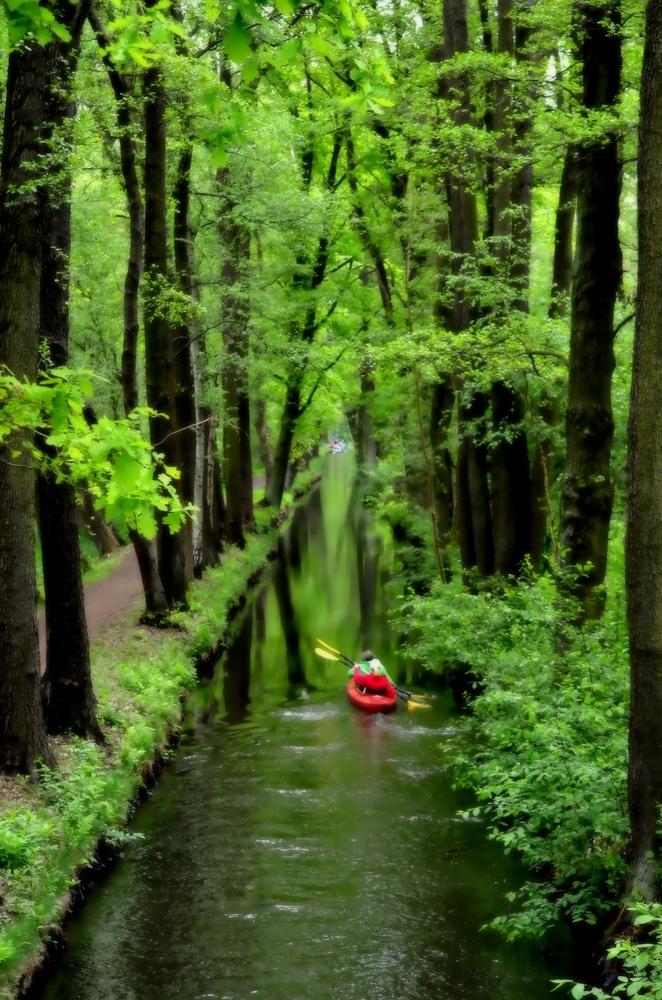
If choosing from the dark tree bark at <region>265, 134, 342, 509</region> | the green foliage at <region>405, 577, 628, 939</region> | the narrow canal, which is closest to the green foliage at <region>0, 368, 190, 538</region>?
the green foliage at <region>405, 577, 628, 939</region>

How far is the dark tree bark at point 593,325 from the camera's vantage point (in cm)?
998

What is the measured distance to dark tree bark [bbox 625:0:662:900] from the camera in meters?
6.62

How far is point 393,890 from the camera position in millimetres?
9617

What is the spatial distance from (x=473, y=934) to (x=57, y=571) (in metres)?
5.79

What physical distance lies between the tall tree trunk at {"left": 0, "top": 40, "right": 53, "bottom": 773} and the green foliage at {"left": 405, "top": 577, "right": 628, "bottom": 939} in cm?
421

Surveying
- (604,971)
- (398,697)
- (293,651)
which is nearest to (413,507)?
(293,651)

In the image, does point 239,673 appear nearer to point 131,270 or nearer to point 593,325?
point 131,270

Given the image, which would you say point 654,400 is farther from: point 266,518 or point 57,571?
point 266,518

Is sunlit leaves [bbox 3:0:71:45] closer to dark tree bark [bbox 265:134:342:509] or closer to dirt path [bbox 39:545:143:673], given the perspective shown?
dirt path [bbox 39:545:143:673]

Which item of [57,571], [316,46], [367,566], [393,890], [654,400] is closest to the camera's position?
[316,46]

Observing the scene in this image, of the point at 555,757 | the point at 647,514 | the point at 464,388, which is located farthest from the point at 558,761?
the point at 464,388

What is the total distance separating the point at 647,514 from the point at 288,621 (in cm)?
1729

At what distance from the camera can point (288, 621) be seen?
23.6 meters

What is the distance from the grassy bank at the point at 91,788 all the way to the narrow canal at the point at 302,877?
0.43 m
